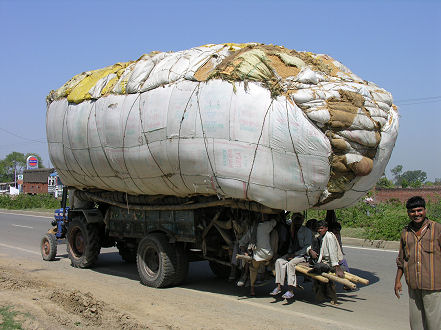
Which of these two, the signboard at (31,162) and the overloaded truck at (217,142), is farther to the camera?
the signboard at (31,162)

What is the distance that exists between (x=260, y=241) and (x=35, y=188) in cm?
5139

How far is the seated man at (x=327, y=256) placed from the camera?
706cm

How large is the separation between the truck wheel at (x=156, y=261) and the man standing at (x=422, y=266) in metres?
4.45

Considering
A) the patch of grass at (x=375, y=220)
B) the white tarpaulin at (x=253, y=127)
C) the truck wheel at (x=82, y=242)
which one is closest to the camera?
the white tarpaulin at (x=253, y=127)

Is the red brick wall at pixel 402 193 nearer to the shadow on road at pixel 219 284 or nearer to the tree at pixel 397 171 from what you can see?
the shadow on road at pixel 219 284

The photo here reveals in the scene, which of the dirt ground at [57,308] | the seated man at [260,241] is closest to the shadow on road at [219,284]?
the seated man at [260,241]

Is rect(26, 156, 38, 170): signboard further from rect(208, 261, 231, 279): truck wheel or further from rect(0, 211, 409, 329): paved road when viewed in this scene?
rect(208, 261, 231, 279): truck wheel

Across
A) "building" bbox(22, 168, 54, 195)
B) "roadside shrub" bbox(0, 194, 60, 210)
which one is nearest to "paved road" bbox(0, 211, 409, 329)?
"roadside shrub" bbox(0, 194, 60, 210)

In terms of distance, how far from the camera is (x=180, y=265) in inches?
340

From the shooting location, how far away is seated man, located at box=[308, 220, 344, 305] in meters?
7.06

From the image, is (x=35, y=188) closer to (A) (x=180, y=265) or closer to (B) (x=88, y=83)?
(B) (x=88, y=83)

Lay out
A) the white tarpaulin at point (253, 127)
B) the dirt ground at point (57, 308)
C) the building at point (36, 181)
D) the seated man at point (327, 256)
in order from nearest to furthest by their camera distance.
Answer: the dirt ground at point (57, 308), the white tarpaulin at point (253, 127), the seated man at point (327, 256), the building at point (36, 181)

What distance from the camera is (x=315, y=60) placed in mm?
7695

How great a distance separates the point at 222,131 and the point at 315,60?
185 centimetres
